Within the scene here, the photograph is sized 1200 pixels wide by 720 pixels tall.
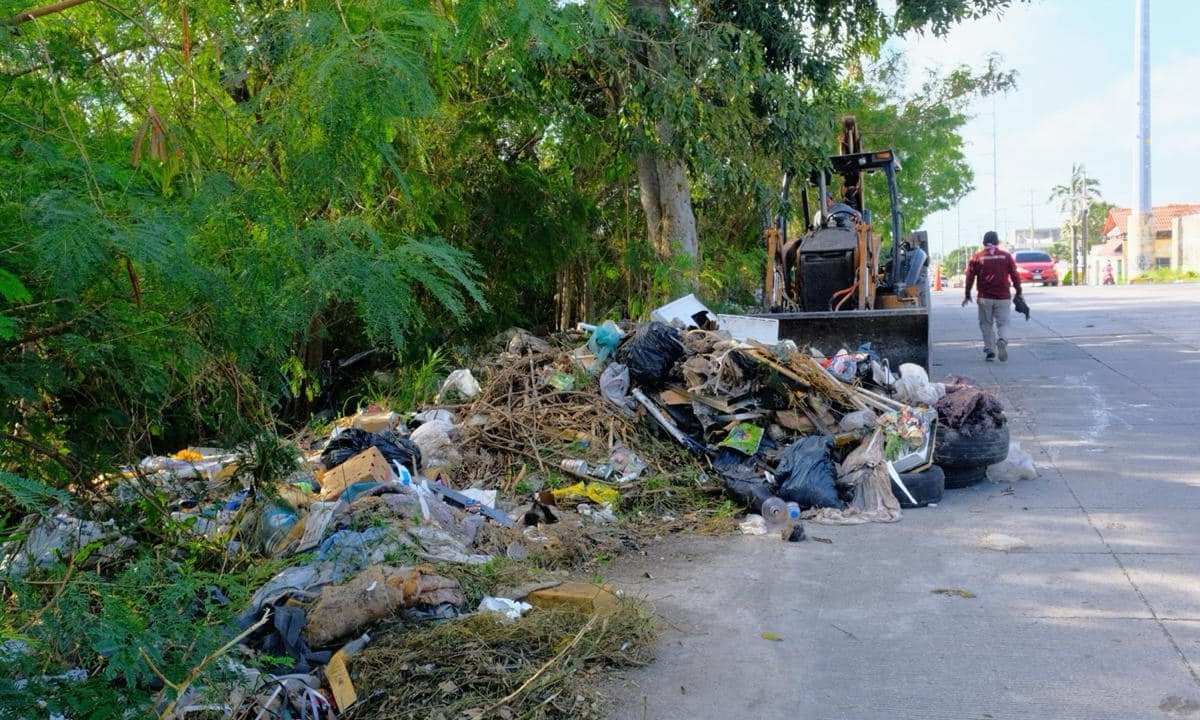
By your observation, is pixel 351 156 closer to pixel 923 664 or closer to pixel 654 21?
pixel 923 664

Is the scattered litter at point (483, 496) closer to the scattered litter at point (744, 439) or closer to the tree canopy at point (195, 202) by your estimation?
the scattered litter at point (744, 439)

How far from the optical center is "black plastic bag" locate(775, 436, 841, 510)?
299 inches

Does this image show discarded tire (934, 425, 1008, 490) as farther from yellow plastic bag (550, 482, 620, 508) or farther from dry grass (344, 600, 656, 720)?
dry grass (344, 600, 656, 720)

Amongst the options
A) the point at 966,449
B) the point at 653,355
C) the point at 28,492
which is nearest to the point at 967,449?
the point at 966,449

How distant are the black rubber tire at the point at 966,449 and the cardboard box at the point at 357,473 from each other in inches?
166

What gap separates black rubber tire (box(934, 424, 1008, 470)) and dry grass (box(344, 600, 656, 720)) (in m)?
3.79

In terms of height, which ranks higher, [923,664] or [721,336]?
[721,336]

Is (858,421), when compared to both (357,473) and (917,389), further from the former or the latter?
(357,473)

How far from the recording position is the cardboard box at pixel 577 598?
17.0 ft

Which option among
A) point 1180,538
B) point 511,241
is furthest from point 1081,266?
point 1180,538

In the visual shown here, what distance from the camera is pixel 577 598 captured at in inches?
207

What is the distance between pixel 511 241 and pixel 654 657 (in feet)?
34.1

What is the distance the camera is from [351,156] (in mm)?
4402

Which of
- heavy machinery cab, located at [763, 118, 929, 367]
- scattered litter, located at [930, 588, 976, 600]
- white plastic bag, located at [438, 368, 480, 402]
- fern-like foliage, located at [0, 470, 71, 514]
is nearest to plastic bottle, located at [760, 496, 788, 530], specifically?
scattered litter, located at [930, 588, 976, 600]
